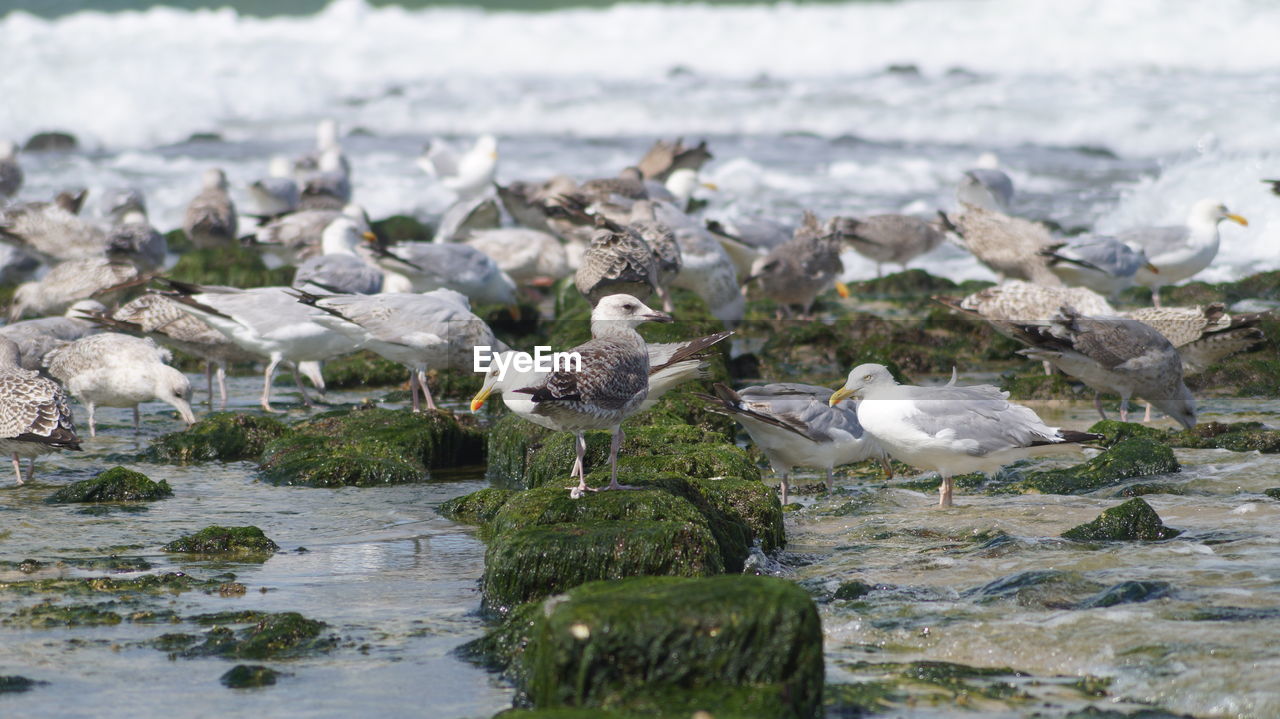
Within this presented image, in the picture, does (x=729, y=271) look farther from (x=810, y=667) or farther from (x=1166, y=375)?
(x=810, y=667)

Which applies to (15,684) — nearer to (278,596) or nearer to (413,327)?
(278,596)

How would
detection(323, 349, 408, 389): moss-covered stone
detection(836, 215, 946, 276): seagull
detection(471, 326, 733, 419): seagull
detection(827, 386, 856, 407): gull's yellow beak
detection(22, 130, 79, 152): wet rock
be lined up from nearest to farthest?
1. detection(471, 326, 733, 419): seagull
2. detection(827, 386, 856, 407): gull's yellow beak
3. detection(323, 349, 408, 389): moss-covered stone
4. detection(836, 215, 946, 276): seagull
5. detection(22, 130, 79, 152): wet rock

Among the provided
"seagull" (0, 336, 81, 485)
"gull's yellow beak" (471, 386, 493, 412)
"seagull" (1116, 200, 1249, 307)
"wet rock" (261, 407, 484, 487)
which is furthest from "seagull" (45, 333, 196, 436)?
"seagull" (1116, 200, 1249, 307)

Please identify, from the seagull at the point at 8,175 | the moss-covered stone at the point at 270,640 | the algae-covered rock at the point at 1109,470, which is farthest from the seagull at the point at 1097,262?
the seagull at the point at 8,175

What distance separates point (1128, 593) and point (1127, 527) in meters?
0.88

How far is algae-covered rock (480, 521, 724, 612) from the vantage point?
469 centimetres

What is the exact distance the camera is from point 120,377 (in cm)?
850

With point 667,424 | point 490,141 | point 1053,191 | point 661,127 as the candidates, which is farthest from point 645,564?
point 661,127

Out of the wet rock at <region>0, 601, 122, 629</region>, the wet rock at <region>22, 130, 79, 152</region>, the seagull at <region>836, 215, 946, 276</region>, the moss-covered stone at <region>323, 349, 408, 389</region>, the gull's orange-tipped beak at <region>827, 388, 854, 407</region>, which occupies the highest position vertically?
the wet rock at <region>22, 130, 79, 152</region>

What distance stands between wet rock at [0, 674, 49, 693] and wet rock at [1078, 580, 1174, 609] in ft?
11.0

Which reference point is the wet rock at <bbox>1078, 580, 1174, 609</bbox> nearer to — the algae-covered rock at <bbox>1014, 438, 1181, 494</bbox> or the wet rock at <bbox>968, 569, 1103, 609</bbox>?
the wet rock at <bbox>968, 569, 1103, 609</bbox>

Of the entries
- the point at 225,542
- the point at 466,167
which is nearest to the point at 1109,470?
the point at 225,542

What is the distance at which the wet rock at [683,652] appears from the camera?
12.4 ft

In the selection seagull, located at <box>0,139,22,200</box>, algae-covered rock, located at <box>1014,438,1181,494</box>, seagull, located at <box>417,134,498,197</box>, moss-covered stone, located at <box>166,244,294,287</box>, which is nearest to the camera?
algae-covered rock, located at <box>1014,438,1181,494</box>
